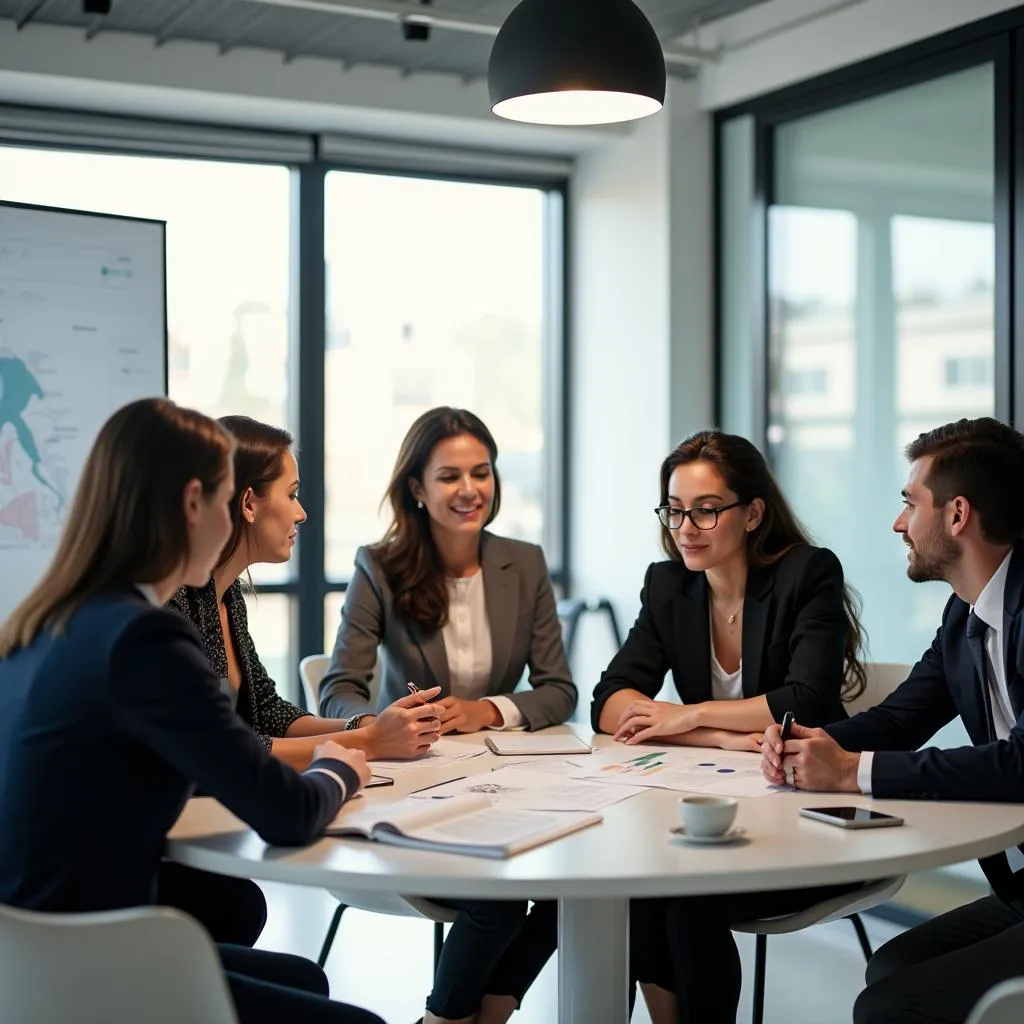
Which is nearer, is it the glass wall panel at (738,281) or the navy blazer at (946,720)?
the navy blazer at (946,720)

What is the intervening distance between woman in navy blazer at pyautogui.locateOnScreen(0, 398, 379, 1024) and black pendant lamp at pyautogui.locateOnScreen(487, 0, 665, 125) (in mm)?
981

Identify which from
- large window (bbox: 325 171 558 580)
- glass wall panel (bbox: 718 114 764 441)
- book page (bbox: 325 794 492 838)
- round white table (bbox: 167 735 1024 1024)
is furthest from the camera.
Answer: large window (bbox: 325 171 558 580)

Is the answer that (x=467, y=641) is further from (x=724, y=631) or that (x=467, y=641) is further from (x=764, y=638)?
(x=764, y=638)

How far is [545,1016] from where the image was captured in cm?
348

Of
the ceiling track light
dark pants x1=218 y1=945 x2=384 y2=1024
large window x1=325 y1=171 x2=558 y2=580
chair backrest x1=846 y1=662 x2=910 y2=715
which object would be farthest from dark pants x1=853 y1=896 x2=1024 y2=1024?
large window x1=325 y1=171 x2=558 y2=580

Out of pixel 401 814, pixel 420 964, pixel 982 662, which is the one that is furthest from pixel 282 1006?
A: pixel 420 964

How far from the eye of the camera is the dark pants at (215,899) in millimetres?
2572

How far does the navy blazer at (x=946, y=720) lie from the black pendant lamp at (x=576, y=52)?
1125 millimetres

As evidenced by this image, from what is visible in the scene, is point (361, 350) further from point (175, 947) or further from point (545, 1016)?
point (175, 947)

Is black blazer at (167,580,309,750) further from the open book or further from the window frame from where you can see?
the window frame

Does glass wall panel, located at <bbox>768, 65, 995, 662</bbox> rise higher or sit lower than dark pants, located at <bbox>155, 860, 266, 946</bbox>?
higher

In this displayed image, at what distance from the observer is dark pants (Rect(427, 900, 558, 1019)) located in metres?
2.56

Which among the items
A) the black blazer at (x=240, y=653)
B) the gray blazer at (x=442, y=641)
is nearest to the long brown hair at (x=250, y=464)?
the black blazer at (x=240, y=653)

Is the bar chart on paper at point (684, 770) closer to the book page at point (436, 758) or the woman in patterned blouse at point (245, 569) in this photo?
the book page at point (436, 758)
